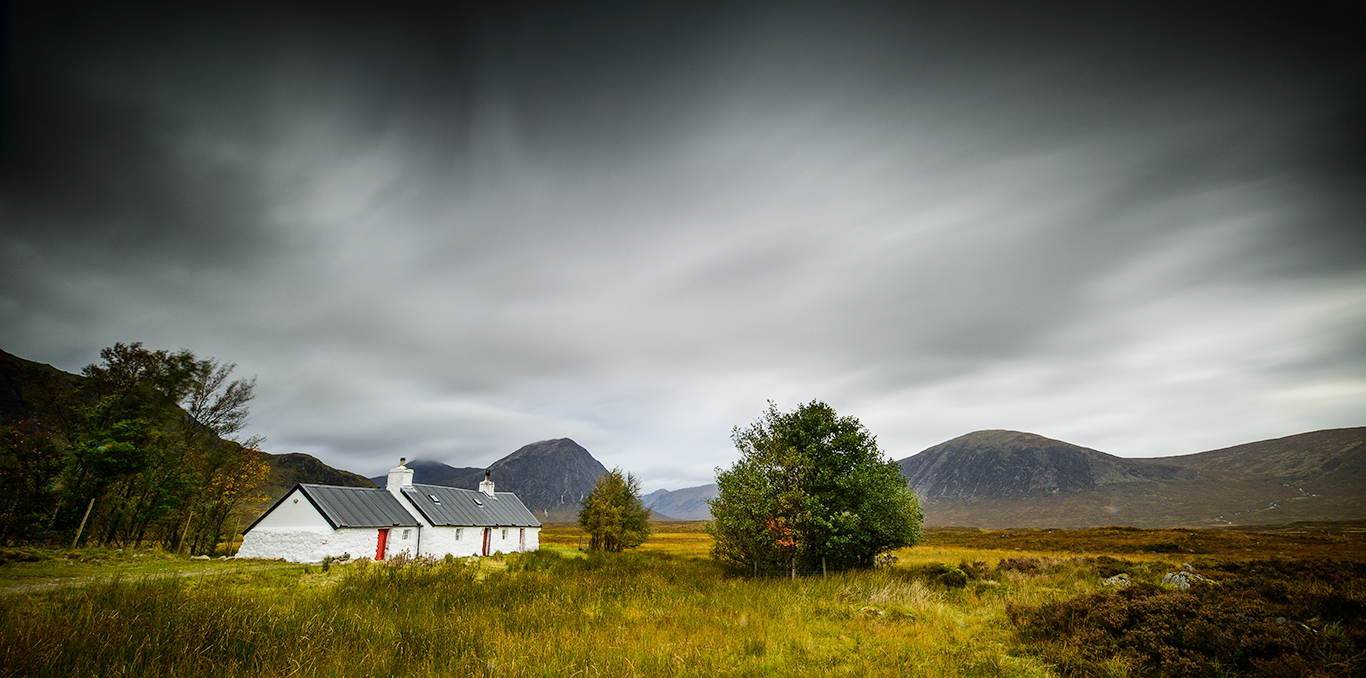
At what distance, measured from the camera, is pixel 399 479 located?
45.8m

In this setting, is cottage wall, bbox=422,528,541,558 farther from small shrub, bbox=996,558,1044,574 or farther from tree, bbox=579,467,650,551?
small shrub, bbox=996,558,1044,574

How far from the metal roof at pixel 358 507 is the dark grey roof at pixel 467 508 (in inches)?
69.7

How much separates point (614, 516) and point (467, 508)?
54.9 ft

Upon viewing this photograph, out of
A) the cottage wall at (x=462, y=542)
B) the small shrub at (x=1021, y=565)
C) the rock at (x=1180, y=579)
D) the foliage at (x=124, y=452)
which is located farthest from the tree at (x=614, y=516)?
the rock at (x=1180, y=579)

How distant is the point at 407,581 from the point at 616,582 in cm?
565

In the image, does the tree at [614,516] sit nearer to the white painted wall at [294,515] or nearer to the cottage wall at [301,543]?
the cottage wall at [301,543]

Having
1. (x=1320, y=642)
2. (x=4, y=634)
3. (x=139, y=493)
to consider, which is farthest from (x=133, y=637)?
(x=139, y=493)

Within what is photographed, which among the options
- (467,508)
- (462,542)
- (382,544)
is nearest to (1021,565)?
(382,544)

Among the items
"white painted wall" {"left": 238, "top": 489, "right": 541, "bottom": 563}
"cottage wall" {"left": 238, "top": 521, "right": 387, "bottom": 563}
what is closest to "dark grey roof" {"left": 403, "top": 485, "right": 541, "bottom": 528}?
"white painted wall" {"left": 238, "top": 489, "right": 541, "bottom": 563}

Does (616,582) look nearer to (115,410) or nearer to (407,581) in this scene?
(407,581)

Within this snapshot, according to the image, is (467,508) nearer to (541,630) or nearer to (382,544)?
(382,544)

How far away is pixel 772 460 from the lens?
2234 centimetres

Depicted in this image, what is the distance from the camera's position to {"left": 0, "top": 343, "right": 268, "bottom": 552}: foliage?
30344 millimetres

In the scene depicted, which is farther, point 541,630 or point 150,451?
point 150,451
